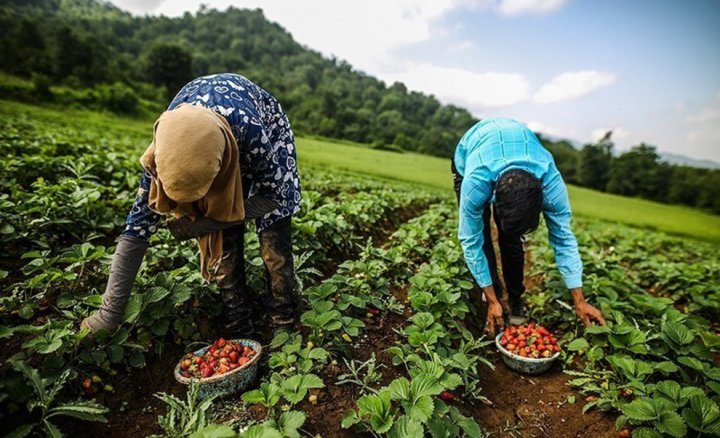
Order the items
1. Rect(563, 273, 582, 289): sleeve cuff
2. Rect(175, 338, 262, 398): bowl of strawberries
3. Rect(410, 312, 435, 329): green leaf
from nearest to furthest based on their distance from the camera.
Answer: Rect(175, 338, 262, 398): bowl of strawberries, Rect(410, 312, 435, 329): green leaf, Rect(563, 273, 582, 289): sleeve cuff

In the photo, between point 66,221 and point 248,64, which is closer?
point 66,221

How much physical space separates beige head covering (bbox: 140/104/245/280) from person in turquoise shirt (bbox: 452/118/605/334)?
1.61 metres

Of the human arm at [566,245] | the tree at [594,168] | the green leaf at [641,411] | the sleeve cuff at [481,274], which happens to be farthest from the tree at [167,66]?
the green leaf at [641,411]

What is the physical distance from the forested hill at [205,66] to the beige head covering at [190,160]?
90.3 ft

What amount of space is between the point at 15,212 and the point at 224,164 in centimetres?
252

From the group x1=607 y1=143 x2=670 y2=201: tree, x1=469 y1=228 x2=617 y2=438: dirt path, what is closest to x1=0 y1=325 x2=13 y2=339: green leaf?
x1=469 y1=228 x2=617 y2=438: dirt path

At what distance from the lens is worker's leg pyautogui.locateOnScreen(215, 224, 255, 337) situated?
2.54 meters

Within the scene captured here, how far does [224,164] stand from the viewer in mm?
1854

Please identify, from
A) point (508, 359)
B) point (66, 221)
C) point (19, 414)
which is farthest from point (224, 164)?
point (508, 359)

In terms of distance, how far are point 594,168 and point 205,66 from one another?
59.2 metres

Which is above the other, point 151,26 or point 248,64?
point 151,26

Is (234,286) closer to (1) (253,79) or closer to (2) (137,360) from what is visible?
(2) (137,360)

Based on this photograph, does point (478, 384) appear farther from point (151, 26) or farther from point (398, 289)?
point (151, 26)

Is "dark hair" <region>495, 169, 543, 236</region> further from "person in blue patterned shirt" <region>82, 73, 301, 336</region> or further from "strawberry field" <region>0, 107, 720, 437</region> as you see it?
"person in blue patterned shirt" <region>82, 73, 301, 336</region>
